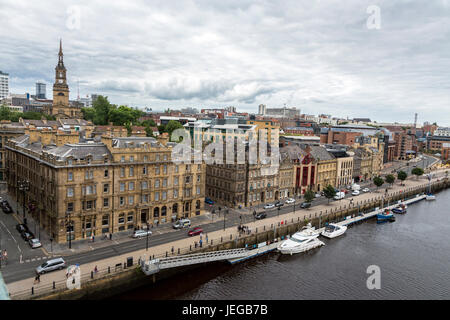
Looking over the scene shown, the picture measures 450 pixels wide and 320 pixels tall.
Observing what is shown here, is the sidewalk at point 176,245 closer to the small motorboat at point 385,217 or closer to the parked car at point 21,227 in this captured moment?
the small motorboat at point 385,217

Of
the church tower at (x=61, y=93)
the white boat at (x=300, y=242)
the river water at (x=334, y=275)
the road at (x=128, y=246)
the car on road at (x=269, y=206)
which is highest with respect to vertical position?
the church tower at (x=61, y=93)

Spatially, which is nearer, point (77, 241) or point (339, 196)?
point (77, 241)

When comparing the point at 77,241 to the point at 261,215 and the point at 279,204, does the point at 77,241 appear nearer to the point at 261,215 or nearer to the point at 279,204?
the point at 261,215

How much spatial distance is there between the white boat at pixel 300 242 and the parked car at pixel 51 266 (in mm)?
34542

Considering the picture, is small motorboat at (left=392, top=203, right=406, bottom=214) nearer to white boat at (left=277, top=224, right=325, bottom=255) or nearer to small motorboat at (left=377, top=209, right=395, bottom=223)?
small motorboat at (left=377, top=209, right=395, bottom=223)

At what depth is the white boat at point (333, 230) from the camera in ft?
220

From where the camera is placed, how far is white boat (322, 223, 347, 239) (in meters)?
Result: 67.2

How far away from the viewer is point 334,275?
51.2 metres

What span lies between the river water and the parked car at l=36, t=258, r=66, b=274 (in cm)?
840

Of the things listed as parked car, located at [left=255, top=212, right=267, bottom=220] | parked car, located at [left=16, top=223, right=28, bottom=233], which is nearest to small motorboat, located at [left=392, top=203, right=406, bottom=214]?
parked car, located at [left=255, top=212, right=267, bottom=220]

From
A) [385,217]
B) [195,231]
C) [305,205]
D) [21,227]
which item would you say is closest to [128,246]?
[195,231]

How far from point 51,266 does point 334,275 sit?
40.1m

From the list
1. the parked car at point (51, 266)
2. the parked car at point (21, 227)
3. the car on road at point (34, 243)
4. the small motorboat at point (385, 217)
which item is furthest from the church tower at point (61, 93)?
the small motorboat at point (385, 217)
